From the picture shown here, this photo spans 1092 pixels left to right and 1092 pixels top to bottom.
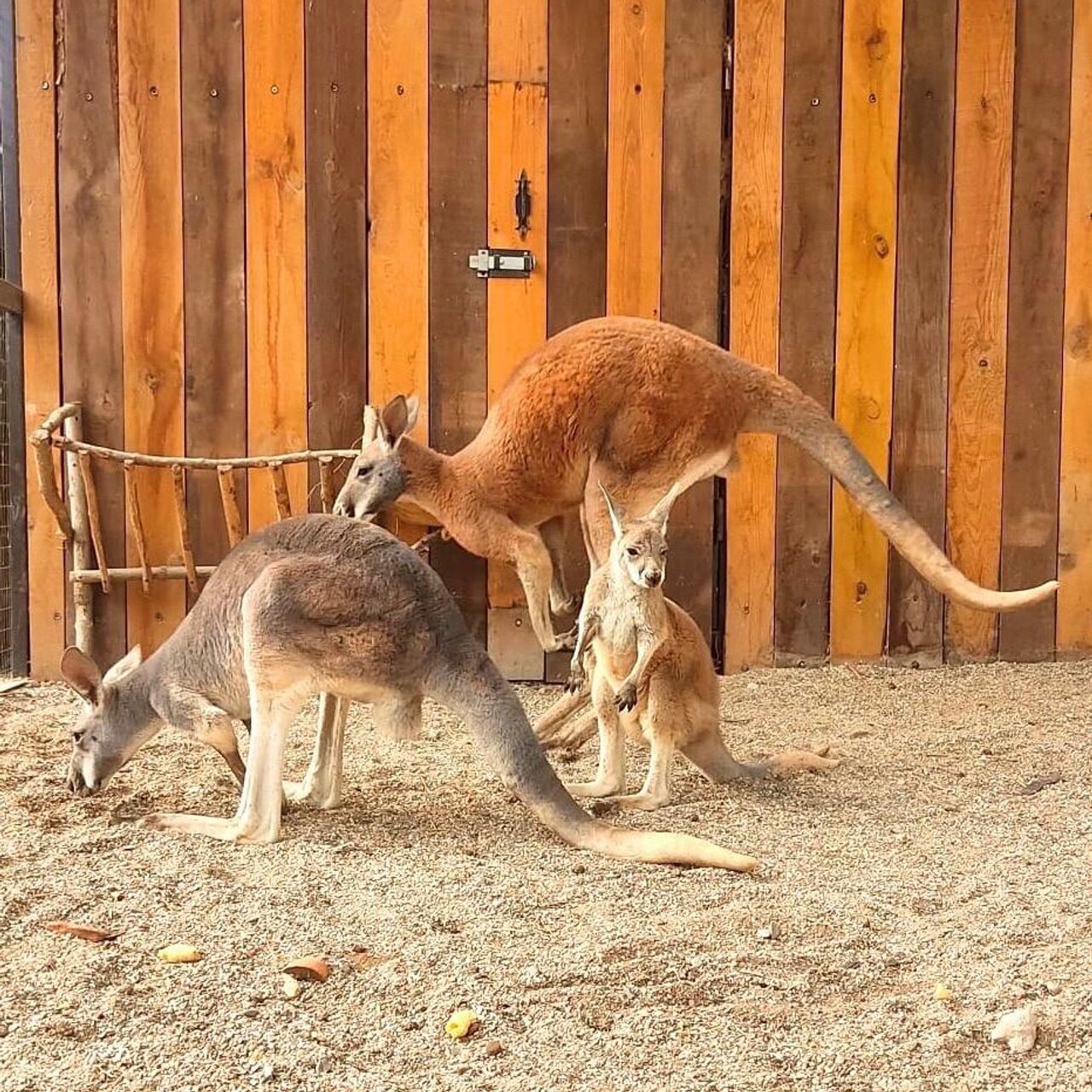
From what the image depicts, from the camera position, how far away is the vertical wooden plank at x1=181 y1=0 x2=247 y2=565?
16.3ft

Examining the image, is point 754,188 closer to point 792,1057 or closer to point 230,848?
point 230,848

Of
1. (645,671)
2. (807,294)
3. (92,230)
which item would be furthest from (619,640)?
(92,230)

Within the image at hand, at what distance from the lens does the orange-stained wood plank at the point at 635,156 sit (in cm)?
500

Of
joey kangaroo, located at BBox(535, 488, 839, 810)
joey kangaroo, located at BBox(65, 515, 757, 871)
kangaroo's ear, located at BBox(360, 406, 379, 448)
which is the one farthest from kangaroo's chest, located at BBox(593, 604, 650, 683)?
kangaroo's ear, located at BBox(360, 406, 379, 448)

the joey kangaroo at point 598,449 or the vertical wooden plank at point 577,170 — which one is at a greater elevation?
the vertical wooden plank at point 577,170

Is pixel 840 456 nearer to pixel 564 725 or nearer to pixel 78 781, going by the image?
pixel 564 725

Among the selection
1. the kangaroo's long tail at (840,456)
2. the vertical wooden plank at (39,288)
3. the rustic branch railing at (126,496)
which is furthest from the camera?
the vertical wooden plank at (39,288)

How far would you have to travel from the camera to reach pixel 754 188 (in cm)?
507

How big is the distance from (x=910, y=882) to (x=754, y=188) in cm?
332

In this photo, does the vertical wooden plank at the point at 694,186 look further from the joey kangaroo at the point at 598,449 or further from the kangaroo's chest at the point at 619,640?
the kangaroo's chest at the point at 619,640

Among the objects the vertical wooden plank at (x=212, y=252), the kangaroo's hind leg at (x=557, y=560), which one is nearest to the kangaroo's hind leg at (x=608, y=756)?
the kangaroo's hind leg at (x=557, y=560)

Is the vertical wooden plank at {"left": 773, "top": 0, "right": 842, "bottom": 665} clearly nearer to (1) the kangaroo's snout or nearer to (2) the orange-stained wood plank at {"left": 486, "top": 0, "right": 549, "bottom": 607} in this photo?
(2) the orange-stained wood plank at {"left": 486, "top": 0, "right": 549, "bottom": 607}

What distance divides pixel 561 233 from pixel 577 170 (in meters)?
0.27

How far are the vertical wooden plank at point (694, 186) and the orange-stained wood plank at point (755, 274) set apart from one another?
8cm
